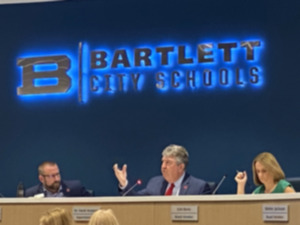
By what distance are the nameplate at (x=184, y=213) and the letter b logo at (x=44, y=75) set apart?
3696 millimetres

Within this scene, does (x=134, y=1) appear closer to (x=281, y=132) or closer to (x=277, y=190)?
(x=281, y=132)

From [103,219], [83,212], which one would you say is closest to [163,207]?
[83,212]

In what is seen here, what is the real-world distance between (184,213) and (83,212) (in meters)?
0.81

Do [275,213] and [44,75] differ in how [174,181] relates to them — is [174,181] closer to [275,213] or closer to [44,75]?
[275,213]

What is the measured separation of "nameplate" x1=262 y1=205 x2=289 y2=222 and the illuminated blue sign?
3203mm

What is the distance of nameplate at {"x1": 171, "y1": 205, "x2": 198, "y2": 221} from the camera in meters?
4.69

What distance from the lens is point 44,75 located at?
8.24 meters

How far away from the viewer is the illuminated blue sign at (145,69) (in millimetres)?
7539

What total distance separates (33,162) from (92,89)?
112cm

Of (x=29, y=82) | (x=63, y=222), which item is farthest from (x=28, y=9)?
(x=63, y=222)

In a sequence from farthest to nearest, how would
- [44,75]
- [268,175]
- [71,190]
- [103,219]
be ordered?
1. [44,75]
2. [71,190]
3. [268,175]
4. [103,219]

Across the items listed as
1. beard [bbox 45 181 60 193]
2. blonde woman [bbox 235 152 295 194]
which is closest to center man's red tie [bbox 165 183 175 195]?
blonde woman [bbox 235 152 295 194]

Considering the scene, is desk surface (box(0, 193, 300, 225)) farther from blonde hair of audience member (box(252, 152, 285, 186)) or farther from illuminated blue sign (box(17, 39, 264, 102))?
illuminated blue sign (box(17, 39, 264, 102))

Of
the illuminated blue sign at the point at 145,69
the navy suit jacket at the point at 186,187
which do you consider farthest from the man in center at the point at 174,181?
the illuminated blue sign at the point at 145,69
